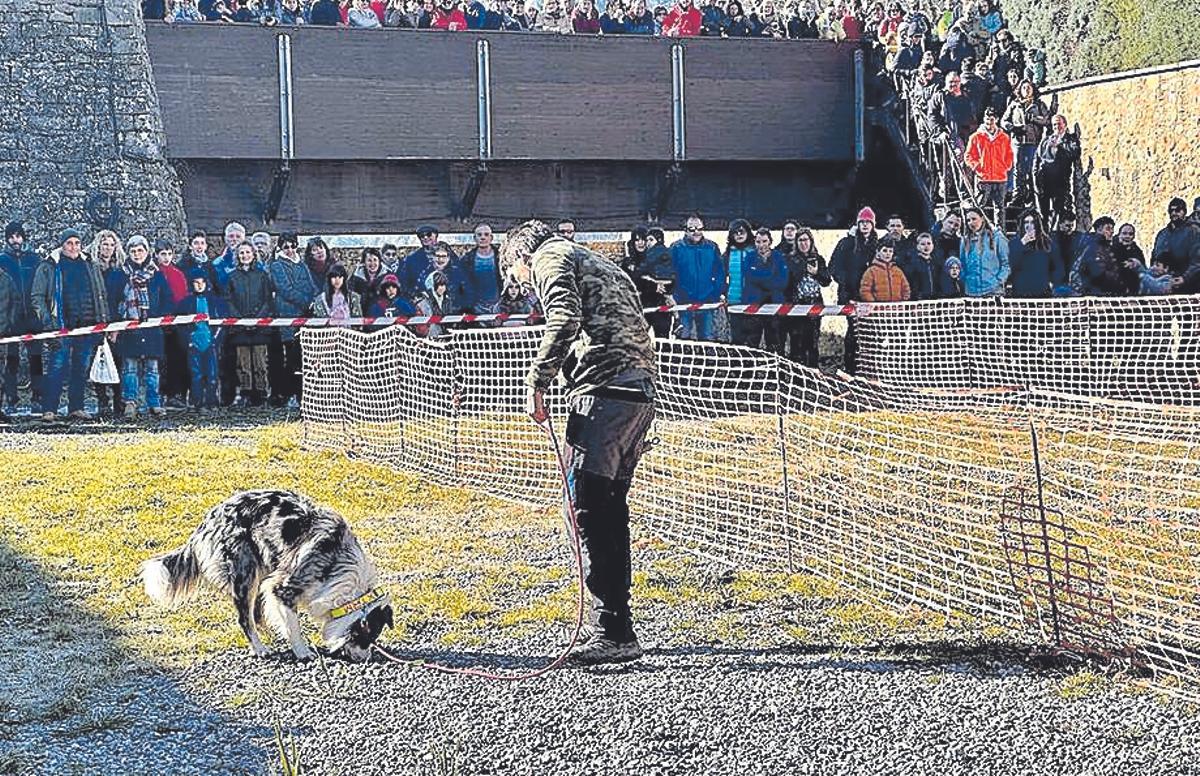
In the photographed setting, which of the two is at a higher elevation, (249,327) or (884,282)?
(884,282)

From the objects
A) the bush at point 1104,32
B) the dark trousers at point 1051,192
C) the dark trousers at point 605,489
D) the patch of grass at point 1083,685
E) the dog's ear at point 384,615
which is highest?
the bush at point 1104,32

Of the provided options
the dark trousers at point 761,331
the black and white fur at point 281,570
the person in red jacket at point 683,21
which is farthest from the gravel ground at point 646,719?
the person in red jacket at point 683,21

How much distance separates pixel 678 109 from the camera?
2655 centimetres

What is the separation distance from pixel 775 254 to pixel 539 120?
8451 mm

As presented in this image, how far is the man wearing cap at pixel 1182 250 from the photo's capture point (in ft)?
61.9

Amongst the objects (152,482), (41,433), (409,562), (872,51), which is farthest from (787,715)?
(872,51)

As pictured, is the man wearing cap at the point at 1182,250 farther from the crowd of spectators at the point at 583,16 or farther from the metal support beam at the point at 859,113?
the metal support beam at the point at 859,113

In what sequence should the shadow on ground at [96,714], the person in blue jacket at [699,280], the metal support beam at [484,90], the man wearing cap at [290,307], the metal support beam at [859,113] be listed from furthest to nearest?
the metal support beam at [859,113]
the metal support beam at [484,90]
the person in blue jacket at [699,280]
the man wearing cap at [290,307]
the shadow on ground at [96,714]

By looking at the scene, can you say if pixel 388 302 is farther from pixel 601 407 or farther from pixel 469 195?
pixel 601 407

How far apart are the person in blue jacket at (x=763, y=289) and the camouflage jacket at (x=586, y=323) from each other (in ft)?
36.8

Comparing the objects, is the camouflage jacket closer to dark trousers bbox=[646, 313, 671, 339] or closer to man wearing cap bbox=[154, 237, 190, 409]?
dark trousers bbox=[646, 313, 671, 339]

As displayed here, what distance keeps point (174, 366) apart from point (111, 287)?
3.52 feet

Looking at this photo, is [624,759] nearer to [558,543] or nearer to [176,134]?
[558,543]

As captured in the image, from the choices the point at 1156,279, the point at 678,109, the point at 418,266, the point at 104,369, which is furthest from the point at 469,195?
the point at 1156,279
